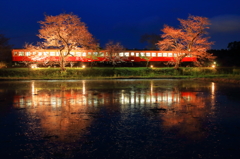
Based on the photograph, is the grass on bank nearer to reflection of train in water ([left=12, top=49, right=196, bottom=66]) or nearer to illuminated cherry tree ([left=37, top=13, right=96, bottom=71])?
illuminated cherry tree ([left=37, top=13, right=96, bottom=71])

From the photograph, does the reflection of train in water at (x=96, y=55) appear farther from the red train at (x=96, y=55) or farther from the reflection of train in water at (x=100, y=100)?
the reflection of train in water at (x=100, y=100)

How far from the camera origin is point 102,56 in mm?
40062

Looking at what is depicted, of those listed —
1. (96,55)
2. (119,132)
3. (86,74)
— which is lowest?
(119,132)

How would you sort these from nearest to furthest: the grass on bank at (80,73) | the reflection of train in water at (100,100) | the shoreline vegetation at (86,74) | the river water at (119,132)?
1. the river water at (119,132)
2. the reflection of train in water at (100,100)
3. the shoreline vegetation at (86,74)
4. the grass on bank at (80,73)

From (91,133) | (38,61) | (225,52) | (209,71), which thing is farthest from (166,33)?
(225,52)

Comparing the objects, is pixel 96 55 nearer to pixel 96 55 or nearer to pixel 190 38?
pixel 96 55

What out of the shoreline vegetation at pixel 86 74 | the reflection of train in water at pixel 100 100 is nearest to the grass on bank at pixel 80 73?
the shoreline vegetation at pixel 86 74

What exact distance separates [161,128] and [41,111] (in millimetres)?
4261

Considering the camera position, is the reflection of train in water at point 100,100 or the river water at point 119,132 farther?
the reflection of train in water at point 100,100

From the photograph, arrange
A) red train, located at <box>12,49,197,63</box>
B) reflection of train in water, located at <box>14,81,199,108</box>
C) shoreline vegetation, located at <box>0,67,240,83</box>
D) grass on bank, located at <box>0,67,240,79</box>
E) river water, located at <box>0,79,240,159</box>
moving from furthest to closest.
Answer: red train, located at <box>12,49,197,63</box> → grass on bank, located at <box>0,67,240,79</box> → shoreline vegetation, located at <box>0,67,240,83</box> → reflection of train in water, located at <box>14,81,199,108</box> → river water, located at <box>0,79,240,159</box>

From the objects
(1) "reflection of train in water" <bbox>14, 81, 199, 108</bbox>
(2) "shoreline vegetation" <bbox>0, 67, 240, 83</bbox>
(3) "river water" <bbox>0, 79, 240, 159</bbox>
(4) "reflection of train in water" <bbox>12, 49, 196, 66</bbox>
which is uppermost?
(4) "reflection of train in water" <bbox>12, 49, 196, 66</bbox>

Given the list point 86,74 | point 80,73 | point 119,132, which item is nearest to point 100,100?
point 119,132

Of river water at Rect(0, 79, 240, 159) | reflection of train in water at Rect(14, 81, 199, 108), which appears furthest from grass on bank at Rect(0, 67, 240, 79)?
river water at Rect(0, 79, 240, 159)

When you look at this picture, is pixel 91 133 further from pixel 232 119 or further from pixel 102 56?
pixel 102 56
